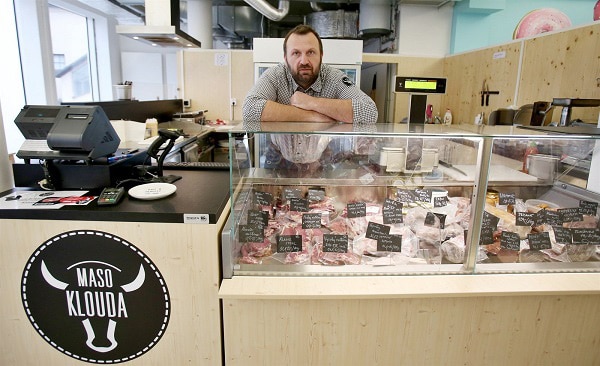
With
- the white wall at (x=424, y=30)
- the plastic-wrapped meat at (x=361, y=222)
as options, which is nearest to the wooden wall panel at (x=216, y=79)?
the white wall at (x=424, y=30)

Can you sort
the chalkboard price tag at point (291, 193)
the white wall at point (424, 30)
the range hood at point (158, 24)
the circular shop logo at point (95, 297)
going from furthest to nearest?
the white wall at point (424, 30), the range hood at point (158, 24), the chalkboard price tag at point (291, 193), the circular shop logo at point (95, 297)

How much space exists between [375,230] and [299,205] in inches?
12.8

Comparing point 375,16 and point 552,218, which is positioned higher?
point 375,16

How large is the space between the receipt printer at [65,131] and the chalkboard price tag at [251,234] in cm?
61

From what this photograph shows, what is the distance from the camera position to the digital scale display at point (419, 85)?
1.56 m

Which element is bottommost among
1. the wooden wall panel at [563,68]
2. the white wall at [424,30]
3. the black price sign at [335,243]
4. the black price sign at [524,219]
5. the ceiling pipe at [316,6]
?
the black price sign at [335,243]

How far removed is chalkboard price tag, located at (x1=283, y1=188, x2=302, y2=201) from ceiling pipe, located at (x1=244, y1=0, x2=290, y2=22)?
12.1ft

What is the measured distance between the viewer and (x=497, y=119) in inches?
119

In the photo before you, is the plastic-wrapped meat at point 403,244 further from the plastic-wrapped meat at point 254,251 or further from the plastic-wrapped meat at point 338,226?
the plastic-wrapped meat at point 254,251

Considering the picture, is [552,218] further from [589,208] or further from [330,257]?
[330,257]

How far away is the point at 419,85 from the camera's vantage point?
1582 mm

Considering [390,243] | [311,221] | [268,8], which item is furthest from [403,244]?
[268,8]

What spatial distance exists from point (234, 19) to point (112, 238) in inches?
237

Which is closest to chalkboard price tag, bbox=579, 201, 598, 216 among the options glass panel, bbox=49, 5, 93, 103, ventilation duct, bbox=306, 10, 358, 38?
ventilation duct, bbox=306, 10, 358, 38
